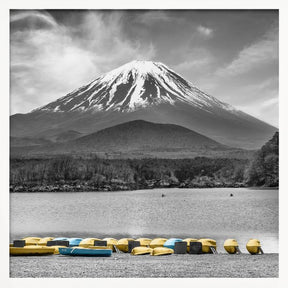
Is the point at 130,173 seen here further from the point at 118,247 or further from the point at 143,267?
the point at 143,267

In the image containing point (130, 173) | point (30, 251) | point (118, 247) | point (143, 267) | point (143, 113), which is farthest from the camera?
point (143, 113)

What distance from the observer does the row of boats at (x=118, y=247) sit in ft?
17.4

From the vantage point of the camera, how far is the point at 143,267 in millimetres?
4547

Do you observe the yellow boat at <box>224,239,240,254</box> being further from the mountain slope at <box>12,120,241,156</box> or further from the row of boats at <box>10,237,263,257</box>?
the mountain slope at <box>12,120,241,156</box>

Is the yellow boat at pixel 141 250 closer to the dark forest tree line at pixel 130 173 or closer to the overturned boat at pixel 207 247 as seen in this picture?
the overturned boat at pixel 207 247

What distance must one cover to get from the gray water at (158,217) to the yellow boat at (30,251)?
3.06 metres

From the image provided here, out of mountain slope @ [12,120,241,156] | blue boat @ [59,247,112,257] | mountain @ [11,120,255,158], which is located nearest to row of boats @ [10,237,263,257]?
blue boat @ [59,247,112,257]

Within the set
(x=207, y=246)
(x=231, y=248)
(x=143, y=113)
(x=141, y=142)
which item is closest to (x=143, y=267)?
(x=207, y=246)

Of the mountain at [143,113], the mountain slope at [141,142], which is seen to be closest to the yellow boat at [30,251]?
the mountain at [143,113]

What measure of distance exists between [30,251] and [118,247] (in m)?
1.18

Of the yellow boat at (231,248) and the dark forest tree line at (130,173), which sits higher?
the dark forest tree line at (130,173)

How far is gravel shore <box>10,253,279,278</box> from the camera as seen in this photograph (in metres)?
4.24
